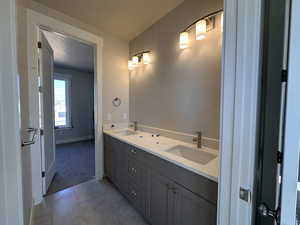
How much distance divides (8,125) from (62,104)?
5110mm

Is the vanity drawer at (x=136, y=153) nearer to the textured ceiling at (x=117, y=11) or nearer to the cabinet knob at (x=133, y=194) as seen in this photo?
the cabinet knob at (x=133, y=194)

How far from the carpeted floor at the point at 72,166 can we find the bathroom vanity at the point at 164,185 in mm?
964

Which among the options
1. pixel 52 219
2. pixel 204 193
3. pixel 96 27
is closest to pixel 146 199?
pixel 204 193

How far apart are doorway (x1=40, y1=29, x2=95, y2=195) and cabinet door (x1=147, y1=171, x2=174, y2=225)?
5.41 feet

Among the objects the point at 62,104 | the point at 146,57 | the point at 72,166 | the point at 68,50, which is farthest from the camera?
the point at 62,104

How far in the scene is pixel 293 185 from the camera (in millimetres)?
564

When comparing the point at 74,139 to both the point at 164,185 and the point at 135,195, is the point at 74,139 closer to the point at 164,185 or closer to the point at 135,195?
the point at 135,195

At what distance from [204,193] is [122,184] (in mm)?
1457

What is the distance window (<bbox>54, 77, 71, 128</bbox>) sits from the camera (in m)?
5.12

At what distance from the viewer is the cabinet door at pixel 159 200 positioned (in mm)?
1393

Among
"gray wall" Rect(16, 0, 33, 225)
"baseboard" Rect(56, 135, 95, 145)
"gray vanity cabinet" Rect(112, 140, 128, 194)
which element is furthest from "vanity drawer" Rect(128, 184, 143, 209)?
"baseboard" Rect(56, 135, 95, 145)

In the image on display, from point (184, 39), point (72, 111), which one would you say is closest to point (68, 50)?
point (72, 111)

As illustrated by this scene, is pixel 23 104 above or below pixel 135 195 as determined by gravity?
above

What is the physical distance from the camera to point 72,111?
17.8ft
